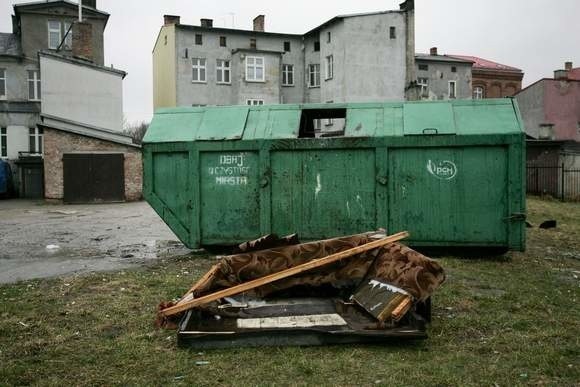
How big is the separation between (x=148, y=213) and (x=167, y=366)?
1368cm

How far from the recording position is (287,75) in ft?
114

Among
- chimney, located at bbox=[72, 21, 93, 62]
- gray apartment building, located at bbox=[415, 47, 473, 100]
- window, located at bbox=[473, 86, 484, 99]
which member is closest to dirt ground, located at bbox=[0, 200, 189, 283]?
chimney, located at bbox=[72, 21, 93, 62]

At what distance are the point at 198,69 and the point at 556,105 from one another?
2383 cm

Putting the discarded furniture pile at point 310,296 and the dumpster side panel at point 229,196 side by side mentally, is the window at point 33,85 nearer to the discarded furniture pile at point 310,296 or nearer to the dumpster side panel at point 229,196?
the dumpster side panel at point 229,196

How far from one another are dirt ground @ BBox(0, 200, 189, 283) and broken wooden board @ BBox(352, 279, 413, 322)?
416 centimetres

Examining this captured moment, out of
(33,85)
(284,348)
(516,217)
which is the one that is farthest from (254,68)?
(284,348)

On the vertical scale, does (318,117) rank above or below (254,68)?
below

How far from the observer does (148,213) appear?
16797 millimetres

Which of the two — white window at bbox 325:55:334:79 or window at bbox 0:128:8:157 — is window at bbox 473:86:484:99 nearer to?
white window at bbox 325:55:334:79

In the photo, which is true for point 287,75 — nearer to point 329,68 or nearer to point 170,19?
point 329,68

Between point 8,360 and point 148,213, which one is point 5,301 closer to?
point 8,360

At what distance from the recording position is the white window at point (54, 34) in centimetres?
2975

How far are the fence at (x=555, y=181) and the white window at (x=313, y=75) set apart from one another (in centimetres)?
1624

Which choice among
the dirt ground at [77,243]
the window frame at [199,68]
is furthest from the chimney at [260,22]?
the dirt ground at [77,243]
